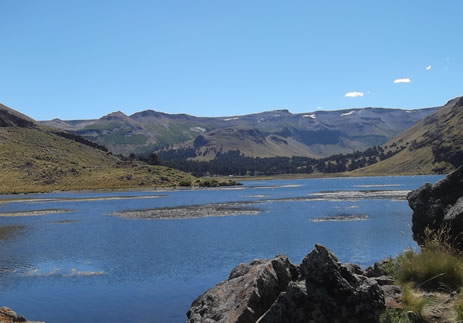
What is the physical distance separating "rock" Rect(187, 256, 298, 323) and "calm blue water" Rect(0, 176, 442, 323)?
28.4 ft

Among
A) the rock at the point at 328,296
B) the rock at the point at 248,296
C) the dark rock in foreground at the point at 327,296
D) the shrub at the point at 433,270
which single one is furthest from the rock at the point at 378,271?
the rock at the point at 328,296

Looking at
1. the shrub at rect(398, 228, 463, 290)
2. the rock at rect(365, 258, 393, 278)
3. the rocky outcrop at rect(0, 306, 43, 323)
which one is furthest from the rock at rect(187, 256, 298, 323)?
the rocky outcrop at rect(0, 306, 43, 323)

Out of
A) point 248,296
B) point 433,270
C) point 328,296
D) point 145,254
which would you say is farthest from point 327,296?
point 145,254

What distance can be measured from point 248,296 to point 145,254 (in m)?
40.3

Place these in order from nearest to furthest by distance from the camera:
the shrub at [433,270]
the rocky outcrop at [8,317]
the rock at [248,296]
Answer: the shrub at [433,270], the rock at [248,296], the rocky outcrop at [8,317]

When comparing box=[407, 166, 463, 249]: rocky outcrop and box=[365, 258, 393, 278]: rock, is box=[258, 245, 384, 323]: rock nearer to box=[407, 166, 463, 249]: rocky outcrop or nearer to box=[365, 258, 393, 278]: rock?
box=[365, 258, 393, 278]: rock

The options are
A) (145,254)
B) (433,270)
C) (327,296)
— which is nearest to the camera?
(327,296)

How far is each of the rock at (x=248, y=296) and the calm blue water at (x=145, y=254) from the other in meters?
8.65

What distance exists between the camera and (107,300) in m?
34.2

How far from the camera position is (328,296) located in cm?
1409

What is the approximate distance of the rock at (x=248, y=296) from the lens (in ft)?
58.2

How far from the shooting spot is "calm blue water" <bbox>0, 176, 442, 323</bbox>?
109 ft

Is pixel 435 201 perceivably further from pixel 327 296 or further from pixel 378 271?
pixel 327 296

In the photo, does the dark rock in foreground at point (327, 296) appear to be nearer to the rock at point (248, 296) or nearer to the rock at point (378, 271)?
the rock at point (248, 296)
